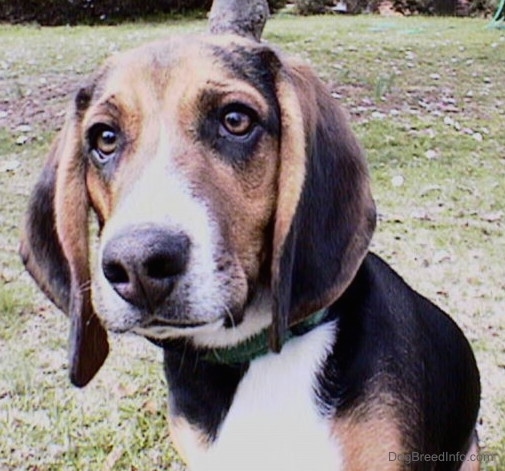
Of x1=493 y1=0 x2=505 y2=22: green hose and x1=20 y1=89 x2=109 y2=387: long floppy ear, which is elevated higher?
x1=20 y1=89 x2=109 y2=387: long floppy ear

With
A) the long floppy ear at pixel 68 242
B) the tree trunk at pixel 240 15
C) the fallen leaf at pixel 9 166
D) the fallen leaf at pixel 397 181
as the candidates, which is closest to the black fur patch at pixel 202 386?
the long floppy ear at pixel 68 242

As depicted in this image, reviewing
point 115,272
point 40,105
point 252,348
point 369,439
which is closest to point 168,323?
point 115,272

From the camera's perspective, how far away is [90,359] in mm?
2754

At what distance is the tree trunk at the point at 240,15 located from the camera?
8.47m

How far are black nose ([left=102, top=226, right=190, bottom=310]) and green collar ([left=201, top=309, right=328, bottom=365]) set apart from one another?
0.55 meters

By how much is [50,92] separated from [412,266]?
Result: 5.32 m

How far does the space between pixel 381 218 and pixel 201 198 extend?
13.8ft

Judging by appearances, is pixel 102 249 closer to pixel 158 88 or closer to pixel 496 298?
pixel 158 88

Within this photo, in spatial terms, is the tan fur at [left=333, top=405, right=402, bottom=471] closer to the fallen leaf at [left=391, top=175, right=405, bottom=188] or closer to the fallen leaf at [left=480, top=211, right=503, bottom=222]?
the fallen leaf at [left=480, top=211, right=503, bottom=222]

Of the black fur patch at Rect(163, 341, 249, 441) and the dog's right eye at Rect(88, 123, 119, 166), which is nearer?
the dog's right eye at Rect(88, 123, 119, 166)

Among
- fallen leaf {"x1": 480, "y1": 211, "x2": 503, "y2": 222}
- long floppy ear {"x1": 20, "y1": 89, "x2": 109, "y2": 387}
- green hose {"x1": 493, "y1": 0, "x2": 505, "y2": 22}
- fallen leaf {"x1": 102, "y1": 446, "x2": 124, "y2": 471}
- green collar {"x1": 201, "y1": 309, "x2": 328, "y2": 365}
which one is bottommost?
green hose {"x1": 493, "y1": 0, "x2": 505, "y2": 22}

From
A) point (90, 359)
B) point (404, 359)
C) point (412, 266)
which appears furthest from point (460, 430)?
point (412, 266)

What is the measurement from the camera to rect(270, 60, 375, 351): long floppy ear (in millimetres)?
2348

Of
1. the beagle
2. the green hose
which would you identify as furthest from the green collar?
the green hose
